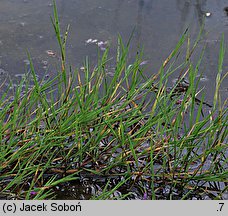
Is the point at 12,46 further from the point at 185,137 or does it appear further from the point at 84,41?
the point at 185,137

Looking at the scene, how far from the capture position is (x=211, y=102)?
7.14 ft

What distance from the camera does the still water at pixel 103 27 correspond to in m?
2.43

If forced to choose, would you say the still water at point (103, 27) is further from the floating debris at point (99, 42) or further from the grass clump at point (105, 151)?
the grass clump at point (105, 151)

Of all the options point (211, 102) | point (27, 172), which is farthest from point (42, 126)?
point (211, 102)

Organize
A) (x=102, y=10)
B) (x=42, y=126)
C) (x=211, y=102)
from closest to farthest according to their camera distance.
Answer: (x=42, y=126) < (x=211, y=102) < (x=102, y=10)

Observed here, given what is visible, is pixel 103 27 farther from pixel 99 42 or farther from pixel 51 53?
pixel 51 53

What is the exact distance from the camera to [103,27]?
2664 mm

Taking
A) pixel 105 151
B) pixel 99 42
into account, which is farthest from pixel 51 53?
pixel 105 151

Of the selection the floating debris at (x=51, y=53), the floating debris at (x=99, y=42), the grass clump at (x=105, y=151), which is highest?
the floating debris at (x=99, y=42)

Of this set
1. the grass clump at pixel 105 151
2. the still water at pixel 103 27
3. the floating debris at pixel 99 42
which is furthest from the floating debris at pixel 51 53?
the grass clump at pixel 105 151

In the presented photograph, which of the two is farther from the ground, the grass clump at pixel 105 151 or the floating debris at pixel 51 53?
the floating debris at pixel 51 53

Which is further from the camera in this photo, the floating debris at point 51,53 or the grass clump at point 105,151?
the floating debris at point 51,53
